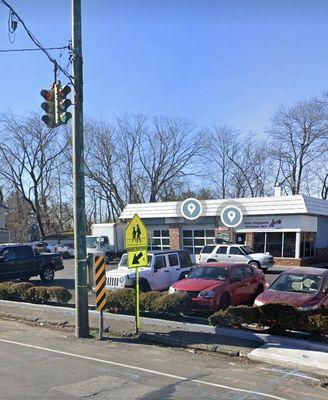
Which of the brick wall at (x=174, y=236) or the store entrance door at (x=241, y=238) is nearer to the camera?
the store entrance door at (x=241, y=238)

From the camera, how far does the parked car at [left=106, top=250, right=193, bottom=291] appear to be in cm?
1716

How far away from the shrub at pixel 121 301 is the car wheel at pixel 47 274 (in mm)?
10414

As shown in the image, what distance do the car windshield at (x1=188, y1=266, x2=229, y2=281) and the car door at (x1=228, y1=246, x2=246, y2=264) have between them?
536 inches

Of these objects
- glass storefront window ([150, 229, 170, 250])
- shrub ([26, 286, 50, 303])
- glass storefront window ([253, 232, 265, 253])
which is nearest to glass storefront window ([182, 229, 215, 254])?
glass storefront window ([150, 229, 170, 250])

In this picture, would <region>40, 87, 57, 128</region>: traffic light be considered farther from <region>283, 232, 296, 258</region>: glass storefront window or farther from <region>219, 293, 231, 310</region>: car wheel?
<region>283, 232, 296, 258</region>: glass storefront window

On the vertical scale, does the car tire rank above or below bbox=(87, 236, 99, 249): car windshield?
below

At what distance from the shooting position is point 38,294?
53.2 ft

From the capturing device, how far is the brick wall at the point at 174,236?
3909 centimetres

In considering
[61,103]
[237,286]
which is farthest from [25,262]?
[61,103]

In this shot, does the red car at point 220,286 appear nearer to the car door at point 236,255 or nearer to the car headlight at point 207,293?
the car headlight at point 207,293

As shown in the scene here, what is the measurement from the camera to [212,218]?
123ft

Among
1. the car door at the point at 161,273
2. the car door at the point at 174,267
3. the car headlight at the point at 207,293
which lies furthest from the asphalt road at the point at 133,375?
the car door at the point at 174,267

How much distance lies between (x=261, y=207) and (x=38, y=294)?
2201 centimetres

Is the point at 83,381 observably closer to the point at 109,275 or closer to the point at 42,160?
the point at 109,275
